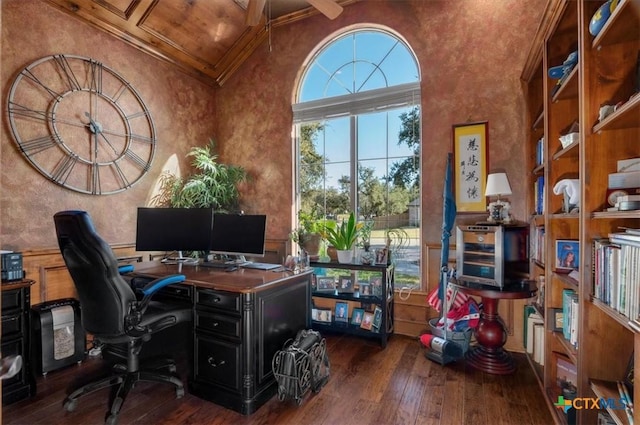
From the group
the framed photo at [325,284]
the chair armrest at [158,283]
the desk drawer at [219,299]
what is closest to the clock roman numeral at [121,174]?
the chair armrest at [158,283]

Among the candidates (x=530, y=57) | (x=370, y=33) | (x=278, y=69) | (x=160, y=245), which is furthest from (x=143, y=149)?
(x=530, y=57)

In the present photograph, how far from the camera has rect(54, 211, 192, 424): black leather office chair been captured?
196 cm

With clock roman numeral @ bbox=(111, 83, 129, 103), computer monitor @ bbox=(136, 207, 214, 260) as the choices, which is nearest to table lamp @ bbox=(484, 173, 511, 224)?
computer monitor @ bbox=(136, 207, 214, 260)

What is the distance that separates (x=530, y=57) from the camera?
2566mm

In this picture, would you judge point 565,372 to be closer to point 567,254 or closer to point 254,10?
point 567,254

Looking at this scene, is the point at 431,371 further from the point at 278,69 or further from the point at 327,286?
the point at 278,69

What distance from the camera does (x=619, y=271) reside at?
4.60ft

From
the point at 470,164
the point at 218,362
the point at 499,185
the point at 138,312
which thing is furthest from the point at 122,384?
the point at 470,164

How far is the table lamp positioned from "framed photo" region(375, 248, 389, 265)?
96 centimetres

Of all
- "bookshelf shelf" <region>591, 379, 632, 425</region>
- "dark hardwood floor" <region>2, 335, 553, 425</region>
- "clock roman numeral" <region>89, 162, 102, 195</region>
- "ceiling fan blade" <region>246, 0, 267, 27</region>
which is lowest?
"dark hardwood floor" <region>2, 335, 553, 425</region>

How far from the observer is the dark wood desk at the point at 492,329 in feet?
8.13

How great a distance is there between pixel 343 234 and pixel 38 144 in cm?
273

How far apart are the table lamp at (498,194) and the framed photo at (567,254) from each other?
0.62 m

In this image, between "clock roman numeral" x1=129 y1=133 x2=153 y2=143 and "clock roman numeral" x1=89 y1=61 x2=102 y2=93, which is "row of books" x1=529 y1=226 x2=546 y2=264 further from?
"clock roman numeral" x1=89 y1=61 x2=102 y2=93
